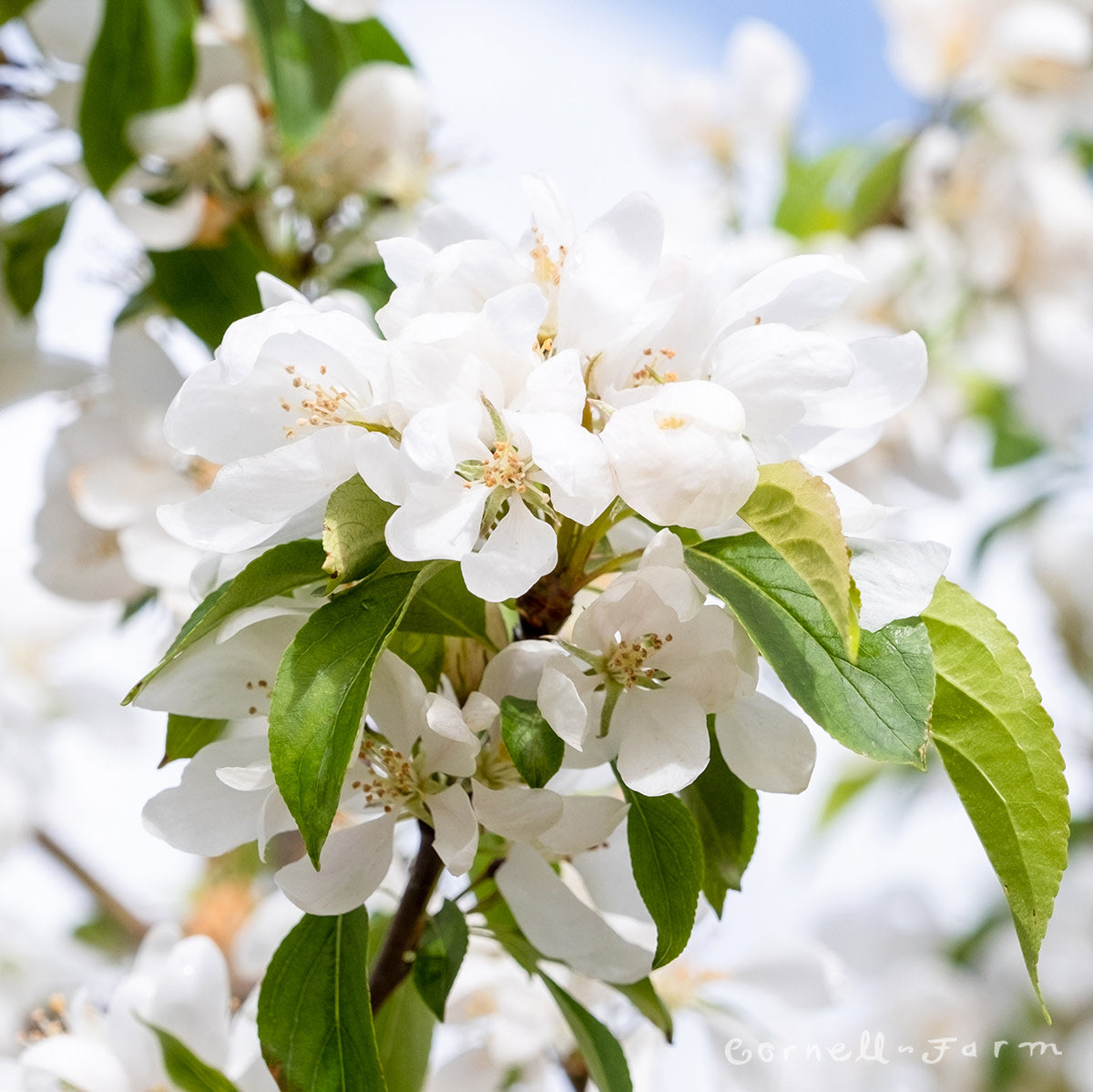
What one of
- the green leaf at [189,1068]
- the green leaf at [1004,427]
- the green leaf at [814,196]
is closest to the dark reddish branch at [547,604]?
the green leaf at [189,1068]

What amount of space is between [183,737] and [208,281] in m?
0.49

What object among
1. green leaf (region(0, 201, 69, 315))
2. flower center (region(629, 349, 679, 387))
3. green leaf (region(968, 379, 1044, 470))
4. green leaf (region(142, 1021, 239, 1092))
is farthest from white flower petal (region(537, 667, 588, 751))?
green leaf (region(968, 379, 1044, 470))

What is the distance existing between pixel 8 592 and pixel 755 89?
126cm

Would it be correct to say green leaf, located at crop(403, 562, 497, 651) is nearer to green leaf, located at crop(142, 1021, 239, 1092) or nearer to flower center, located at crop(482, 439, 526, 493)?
flower center, located at crop(482, 439, 526, 493)

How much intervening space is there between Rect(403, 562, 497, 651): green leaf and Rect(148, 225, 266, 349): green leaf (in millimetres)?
529

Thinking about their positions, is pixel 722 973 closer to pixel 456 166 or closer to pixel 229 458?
pixel 229 458

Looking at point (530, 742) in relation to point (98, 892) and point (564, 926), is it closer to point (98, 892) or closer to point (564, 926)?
point (564, 926)

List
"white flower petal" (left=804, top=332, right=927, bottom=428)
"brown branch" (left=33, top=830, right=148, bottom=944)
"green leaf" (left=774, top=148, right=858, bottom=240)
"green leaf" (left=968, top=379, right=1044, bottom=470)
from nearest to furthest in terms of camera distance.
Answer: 1. "white flower petal" (left=804, top=332, right=927, bottom=428)
2. "brown branch" (left=33, top=830, right=148, bottom=944)
3. "green leaf" (left=774, top=148, right=858, bottom=240)
4. "green leaf" (left=968, top=379, right=1044, bottom=470)

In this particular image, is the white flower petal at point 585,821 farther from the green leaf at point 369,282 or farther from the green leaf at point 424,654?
the green leaf at point 369,282

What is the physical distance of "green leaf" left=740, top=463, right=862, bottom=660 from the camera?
375 millimetres

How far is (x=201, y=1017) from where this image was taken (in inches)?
23.2

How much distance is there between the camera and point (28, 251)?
99cm

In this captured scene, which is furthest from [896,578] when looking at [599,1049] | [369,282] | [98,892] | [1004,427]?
[1004,427]

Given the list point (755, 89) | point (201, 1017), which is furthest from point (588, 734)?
point (755, 89)
